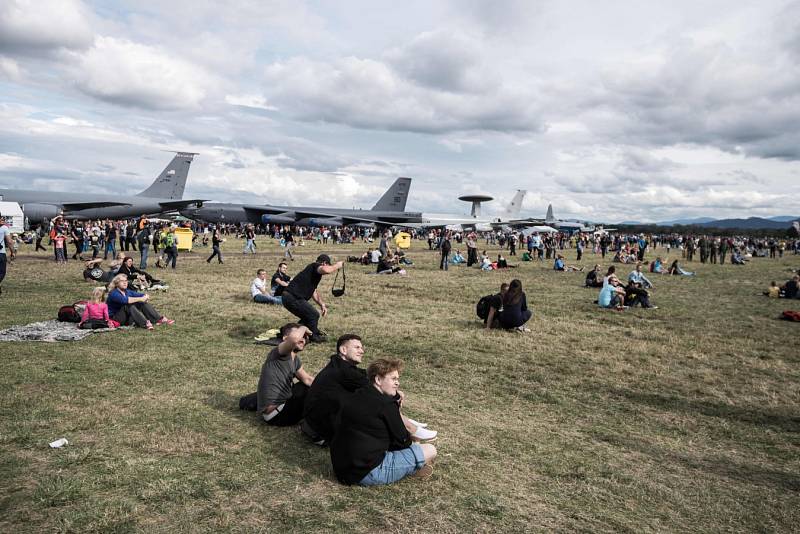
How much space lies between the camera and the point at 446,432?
641 centimetres

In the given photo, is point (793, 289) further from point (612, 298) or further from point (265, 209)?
point (265, 209)

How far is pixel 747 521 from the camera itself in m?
4.69

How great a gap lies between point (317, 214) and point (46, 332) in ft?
162

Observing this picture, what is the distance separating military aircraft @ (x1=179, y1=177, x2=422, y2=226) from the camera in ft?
191

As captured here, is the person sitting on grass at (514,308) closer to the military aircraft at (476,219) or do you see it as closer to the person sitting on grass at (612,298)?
the person sitting on grass at (612,298)

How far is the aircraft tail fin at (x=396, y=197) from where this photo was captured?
6412cm

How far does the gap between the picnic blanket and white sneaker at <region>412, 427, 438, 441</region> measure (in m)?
7.60

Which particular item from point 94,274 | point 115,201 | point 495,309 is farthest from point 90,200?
point 495,309

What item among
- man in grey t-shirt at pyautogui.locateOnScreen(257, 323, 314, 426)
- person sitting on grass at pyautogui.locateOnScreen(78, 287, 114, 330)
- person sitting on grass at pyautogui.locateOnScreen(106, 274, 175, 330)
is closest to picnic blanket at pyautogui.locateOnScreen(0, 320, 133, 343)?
person sitting on grass at pyautogui.locateOnScreen(78, 287, 114, 330)

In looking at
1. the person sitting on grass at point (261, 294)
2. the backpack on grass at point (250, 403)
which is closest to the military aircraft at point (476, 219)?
the person sitting on grass at point (261, 294)

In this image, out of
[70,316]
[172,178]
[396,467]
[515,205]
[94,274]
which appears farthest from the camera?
[515,205]

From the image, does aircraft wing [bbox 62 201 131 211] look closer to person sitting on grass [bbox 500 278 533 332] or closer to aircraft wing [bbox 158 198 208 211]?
aircraft wing [bbox 158 198 208 211]

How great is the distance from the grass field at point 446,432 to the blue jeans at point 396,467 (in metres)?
0.11

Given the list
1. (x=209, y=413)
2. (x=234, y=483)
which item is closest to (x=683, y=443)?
(x=234, y=483)
